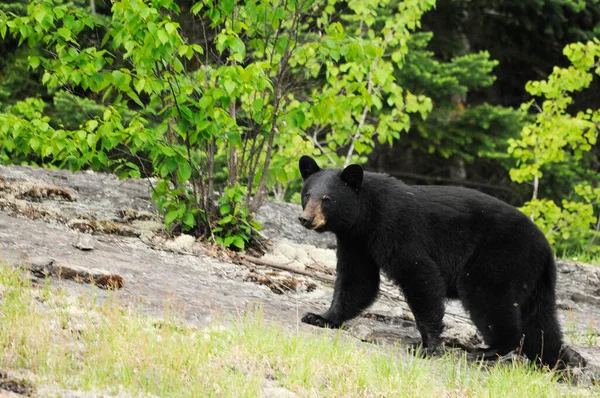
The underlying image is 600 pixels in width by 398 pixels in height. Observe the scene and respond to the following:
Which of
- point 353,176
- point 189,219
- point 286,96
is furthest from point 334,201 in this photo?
point 286,96

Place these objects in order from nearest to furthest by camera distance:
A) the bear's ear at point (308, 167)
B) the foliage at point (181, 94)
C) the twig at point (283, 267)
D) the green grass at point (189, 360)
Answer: the green grass at point (189, 360) < the bear's ear at point (308, 167) < the foliage at point (181, 94) < the twig at point (283, 267)

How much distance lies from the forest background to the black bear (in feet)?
4.33

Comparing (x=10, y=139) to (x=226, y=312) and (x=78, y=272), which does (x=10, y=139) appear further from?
(x=226, y=312)

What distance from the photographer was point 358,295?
5660 millimetres

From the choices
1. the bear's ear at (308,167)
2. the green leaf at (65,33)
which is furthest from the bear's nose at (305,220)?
the green leaf at (65,33)

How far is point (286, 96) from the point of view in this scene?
A: 26.2 ft

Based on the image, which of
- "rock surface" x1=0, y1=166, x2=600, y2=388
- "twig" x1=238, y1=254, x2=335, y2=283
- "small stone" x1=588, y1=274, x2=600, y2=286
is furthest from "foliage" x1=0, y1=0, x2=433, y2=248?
"small stone" x1=588, y1=274, x2=600, y2=286

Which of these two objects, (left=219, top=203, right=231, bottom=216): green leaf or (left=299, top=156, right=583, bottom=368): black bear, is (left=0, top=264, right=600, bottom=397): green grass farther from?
(left=219, top=203, right=231, bottom=216): green leaf

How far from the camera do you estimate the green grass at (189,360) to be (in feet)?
12.5

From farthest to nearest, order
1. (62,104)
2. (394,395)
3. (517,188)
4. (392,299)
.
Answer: (517,188) < (62,104) < (392,299) < (394,395)

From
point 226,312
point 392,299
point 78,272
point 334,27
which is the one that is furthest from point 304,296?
point 334,27

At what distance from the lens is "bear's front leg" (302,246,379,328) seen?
566cm

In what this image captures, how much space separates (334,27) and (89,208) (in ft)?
9.47

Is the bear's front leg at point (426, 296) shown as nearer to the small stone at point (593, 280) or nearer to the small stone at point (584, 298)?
the small stone at point (584, 298)
